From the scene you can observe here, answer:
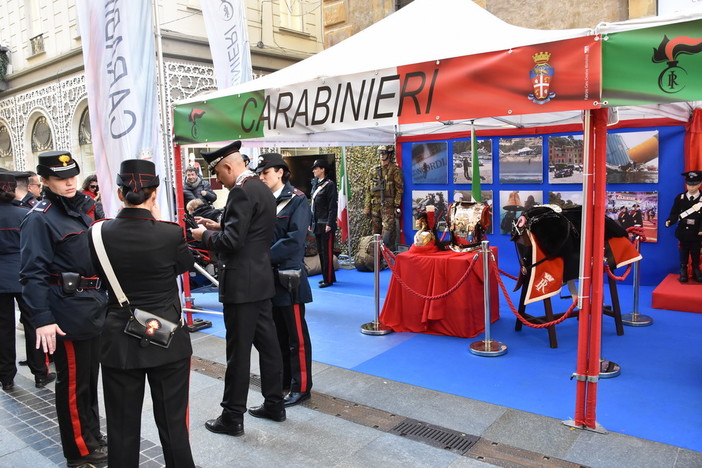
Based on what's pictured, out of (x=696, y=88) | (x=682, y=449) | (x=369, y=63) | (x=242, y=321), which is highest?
(x=369, y=63)

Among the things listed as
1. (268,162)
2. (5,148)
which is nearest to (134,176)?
(268,162)

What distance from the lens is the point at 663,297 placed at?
22.0 ft

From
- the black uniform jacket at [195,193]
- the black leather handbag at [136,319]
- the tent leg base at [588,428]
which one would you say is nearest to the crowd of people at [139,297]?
the black leather handbag at [136,319]

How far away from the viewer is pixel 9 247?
4949 mm

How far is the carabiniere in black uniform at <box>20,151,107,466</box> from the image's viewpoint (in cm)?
340

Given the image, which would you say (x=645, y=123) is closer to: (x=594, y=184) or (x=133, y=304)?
(x=594, y=184)

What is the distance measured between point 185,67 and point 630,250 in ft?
38.3

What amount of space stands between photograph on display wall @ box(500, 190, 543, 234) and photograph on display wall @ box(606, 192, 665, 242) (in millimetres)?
1111

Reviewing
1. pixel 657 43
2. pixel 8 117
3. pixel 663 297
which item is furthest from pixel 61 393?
pixel 8 117

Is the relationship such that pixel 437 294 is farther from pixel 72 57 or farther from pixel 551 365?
pixel 72 57

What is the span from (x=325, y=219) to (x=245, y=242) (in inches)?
202

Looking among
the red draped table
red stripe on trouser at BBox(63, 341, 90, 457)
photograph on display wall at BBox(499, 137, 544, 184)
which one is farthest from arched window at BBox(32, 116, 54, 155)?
red stripe on trouser at BBox(63, 341, 90, 457)

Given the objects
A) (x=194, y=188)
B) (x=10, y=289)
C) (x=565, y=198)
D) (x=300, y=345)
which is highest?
(x=194, y=188)

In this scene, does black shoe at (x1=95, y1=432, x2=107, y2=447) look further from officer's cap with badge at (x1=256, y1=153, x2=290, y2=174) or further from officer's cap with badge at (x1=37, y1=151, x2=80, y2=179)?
officer's cap with badge at (x1=256, y1=153, x2=290, y2=174)
